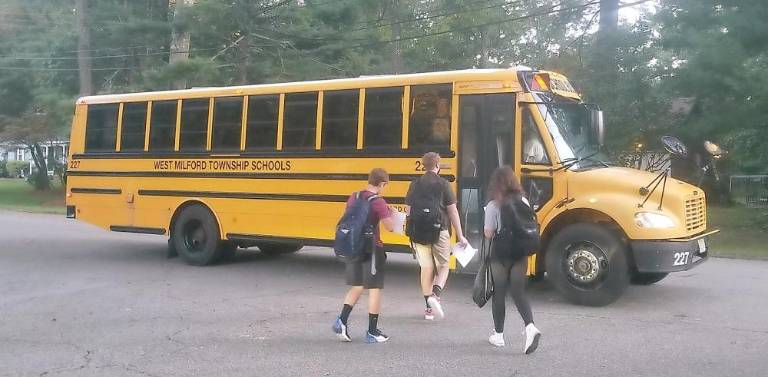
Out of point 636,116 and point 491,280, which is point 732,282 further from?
point 636,116

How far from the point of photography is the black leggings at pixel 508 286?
6.13 m

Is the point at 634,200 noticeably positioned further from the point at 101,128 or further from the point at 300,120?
the point at 101,128

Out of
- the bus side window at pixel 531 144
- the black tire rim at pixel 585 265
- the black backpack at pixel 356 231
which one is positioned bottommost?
the black tire rim at pixel 585 265

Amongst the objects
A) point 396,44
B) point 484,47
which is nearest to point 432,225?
point 396,44

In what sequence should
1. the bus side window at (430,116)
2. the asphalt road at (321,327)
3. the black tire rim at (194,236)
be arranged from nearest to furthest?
the asphalt road at (321,327) < the bus side window at (430,116) < the black tire rim at (194,236)

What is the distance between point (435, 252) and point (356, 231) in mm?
1471

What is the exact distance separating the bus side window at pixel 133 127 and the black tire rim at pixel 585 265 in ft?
23.4

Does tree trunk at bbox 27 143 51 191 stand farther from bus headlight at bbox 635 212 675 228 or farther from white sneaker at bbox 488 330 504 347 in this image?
white sneaker at bbox 488 330 504 347

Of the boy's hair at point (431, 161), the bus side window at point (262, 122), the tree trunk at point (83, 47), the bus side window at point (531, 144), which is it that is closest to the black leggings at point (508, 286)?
the boy's hair at point (431, 161)

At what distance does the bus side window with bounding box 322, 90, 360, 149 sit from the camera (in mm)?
9594

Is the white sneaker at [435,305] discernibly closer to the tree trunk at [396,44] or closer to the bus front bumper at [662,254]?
the bus front bumper at [662,254]

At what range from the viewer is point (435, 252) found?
7.55 metres

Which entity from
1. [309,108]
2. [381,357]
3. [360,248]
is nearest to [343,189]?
[309,108]

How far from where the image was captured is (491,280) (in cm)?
629
